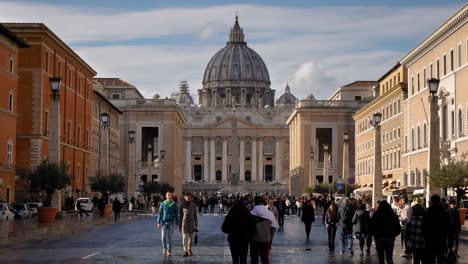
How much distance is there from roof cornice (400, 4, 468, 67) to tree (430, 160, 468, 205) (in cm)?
1164

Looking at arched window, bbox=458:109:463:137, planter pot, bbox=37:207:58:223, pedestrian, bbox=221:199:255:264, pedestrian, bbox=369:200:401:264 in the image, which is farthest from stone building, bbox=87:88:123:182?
pedestrian, bbox=221:199:255:264

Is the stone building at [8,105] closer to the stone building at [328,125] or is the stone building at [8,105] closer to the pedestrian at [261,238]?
the pedestrian at [261,238]

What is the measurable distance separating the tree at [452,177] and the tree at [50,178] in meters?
19.6

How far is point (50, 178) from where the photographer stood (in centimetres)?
5106

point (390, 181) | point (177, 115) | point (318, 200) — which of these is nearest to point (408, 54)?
point (390, 181)

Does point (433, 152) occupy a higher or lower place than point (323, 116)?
lower

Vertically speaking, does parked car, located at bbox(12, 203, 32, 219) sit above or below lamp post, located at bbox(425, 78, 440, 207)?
below

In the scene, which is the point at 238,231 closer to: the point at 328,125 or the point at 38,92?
the point at 38,92

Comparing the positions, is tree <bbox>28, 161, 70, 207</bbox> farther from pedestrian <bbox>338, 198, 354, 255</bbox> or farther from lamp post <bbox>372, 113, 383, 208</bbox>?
pedestrian <bbox>338, 198, 354, 255</bbox>

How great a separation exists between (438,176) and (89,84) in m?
46.2

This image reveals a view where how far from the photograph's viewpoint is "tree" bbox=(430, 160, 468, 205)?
4546 cm

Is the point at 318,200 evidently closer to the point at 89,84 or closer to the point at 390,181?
the point at 390,181

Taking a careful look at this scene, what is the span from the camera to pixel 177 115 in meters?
155

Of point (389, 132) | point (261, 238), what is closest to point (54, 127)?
point (261, 238)
